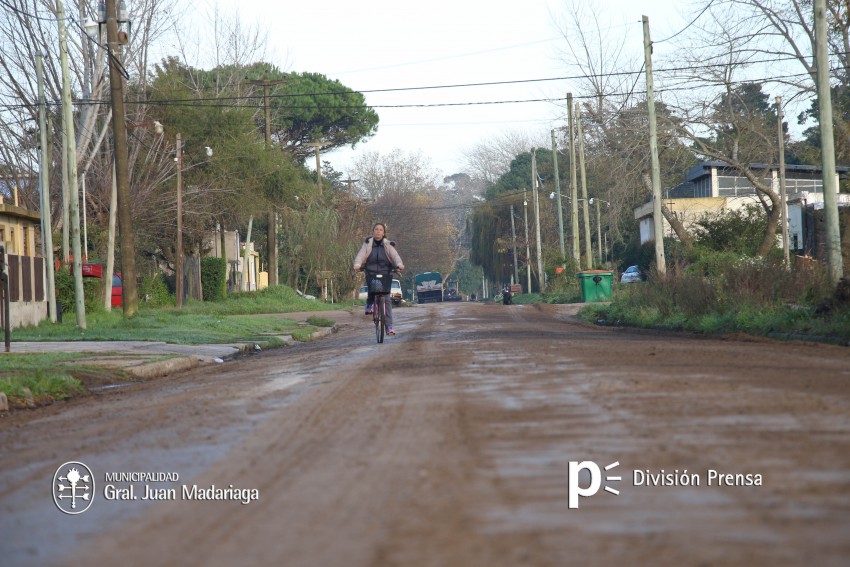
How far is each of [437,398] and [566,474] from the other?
3.36m

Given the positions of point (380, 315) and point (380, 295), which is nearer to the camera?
point (380, 315)

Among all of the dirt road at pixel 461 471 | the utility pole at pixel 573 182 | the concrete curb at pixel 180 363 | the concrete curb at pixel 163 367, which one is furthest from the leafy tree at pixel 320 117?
the dirt road at pixel 461 471

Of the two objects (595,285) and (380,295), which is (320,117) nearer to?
(595,285)

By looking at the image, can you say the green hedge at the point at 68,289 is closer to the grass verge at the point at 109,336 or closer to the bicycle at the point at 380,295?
the grass verge at the point at 109,336

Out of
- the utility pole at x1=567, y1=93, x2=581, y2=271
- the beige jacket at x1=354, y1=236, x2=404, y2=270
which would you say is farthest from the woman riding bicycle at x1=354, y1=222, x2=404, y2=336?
the utility pole at x1=567, y1=93, x2=581, y2=271

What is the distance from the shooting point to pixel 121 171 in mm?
27266

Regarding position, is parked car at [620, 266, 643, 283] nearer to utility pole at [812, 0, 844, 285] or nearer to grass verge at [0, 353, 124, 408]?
utility pole at [812, 0, 844, 285]

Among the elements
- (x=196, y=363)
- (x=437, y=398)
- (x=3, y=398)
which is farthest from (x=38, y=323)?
(x=437, y=398)

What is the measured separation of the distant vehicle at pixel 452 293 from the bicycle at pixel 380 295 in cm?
9396

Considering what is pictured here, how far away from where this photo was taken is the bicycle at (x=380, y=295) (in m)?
18.0

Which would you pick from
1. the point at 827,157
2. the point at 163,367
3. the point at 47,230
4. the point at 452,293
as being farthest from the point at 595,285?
the point at 452,293

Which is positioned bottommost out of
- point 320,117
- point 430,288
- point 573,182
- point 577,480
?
point 577,480

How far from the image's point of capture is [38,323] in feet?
99.5

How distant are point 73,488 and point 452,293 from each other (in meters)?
117
